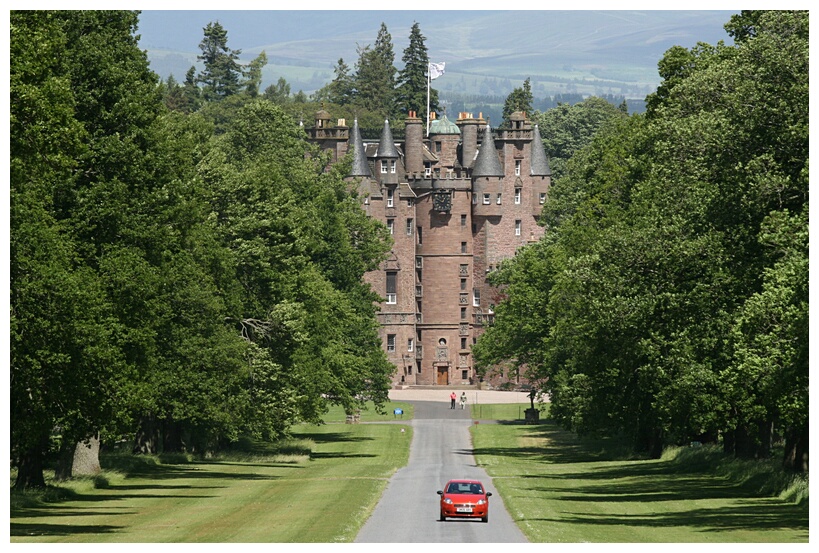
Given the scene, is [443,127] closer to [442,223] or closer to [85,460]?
[442,223]

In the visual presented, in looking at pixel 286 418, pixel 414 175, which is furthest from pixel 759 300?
pixel 414 175

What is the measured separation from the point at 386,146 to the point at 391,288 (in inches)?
549

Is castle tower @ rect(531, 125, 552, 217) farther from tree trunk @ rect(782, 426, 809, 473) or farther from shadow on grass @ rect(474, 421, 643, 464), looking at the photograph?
tree trunk @ rect(782, 426, 809, 473)

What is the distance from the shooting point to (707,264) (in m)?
49.3

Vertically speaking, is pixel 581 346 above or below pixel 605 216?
below

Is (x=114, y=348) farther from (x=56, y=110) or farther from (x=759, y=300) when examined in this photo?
(x=759, y=300)

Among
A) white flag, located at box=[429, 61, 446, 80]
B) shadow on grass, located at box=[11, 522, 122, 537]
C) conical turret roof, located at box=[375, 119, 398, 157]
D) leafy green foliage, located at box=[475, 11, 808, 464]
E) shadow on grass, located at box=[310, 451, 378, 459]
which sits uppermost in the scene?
white flag, located at box=[429, 61, 446, 80]

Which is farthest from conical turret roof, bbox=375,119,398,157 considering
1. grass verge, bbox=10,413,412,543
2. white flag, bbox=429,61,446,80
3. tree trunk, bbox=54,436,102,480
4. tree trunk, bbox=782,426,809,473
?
tree trunk, bbox=782,426,809,473

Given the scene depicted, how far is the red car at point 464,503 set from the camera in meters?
43.2

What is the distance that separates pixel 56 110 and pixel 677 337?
71.7 ft

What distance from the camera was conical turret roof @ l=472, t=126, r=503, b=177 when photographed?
16188 centimetres

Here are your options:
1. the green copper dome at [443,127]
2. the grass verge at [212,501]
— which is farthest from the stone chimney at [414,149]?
the grass verge at [212,501]

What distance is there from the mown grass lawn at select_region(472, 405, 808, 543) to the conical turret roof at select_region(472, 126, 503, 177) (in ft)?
259

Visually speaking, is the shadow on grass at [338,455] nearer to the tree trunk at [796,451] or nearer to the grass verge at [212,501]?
the grass verge at [212,501]
